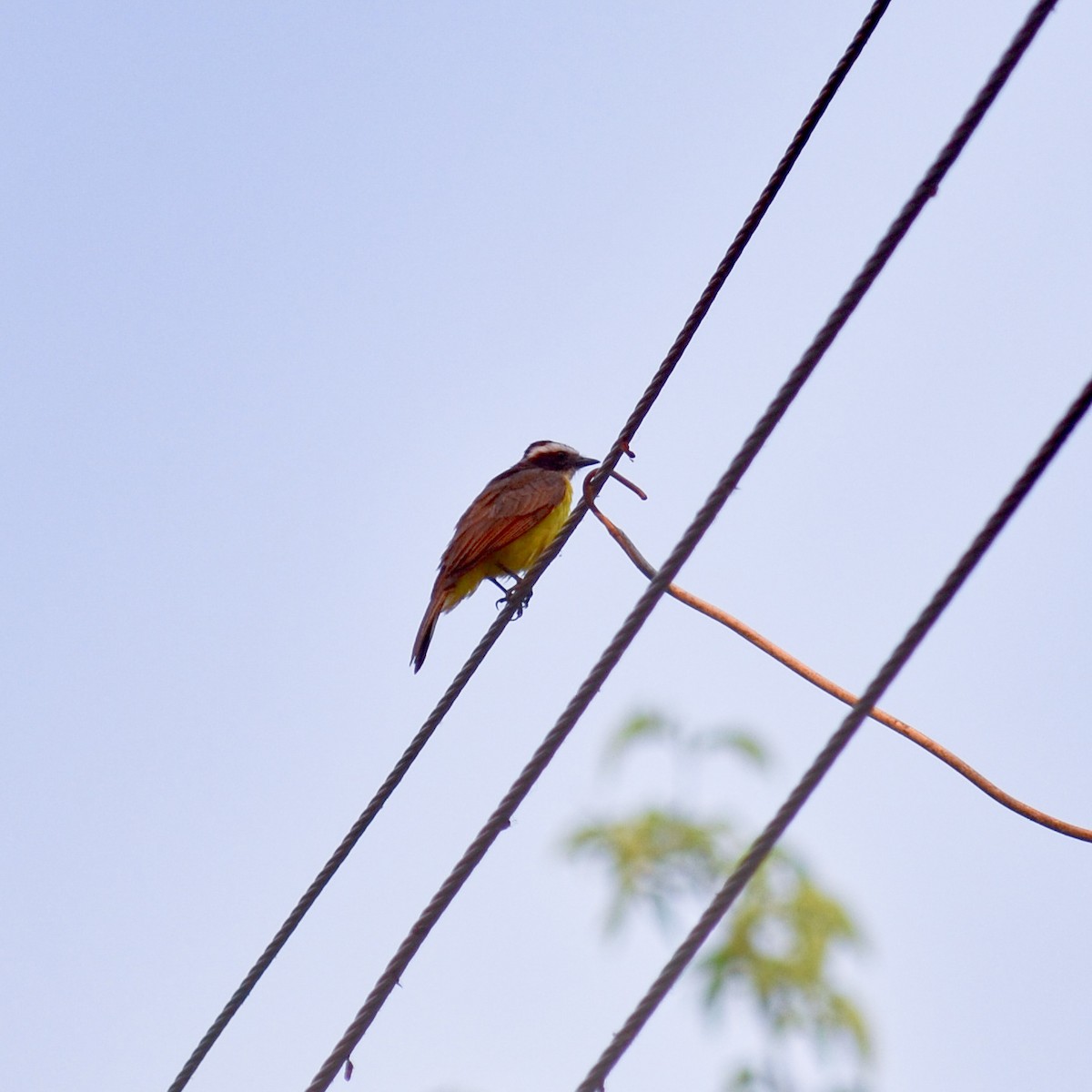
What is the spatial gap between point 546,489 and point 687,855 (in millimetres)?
6454

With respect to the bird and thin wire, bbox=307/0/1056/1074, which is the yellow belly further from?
thin wire, bbox=307/0/1056/1074

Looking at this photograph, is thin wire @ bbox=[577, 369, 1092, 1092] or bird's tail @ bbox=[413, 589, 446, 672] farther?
bird's tail @ bbox=[413, 589, 446, 672]

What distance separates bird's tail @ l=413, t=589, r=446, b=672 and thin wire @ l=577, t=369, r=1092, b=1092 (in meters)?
5.43

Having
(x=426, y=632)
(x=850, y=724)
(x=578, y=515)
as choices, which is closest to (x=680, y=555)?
(x=850, y=724)

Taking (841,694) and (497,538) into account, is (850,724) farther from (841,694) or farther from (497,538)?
(497,538)

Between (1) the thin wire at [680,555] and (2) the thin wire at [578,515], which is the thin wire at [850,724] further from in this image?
(2) the thin wire at [578,515]

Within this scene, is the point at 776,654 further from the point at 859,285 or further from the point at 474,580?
the point at 474,580

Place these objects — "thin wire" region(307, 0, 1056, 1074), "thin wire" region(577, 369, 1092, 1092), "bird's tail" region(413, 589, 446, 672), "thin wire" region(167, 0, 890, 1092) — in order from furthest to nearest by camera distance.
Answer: "bird's tail" region(413, 589, 446, 672), "thin wire" region(167, 0, 890, 1092), "thin wire" region(307, 0, 1056, 1074), "thin wire" region(577, 369, 1092, 1092)

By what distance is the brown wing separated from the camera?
26.2 ft

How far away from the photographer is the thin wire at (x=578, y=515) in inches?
143

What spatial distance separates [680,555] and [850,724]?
0.70 m

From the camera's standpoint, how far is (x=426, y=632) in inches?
307

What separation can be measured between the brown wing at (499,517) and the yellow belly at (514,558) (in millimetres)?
42

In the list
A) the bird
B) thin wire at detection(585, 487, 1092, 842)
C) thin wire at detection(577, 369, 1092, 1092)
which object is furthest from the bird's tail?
thin wire at detection(577, 369, 1092, 1092)
